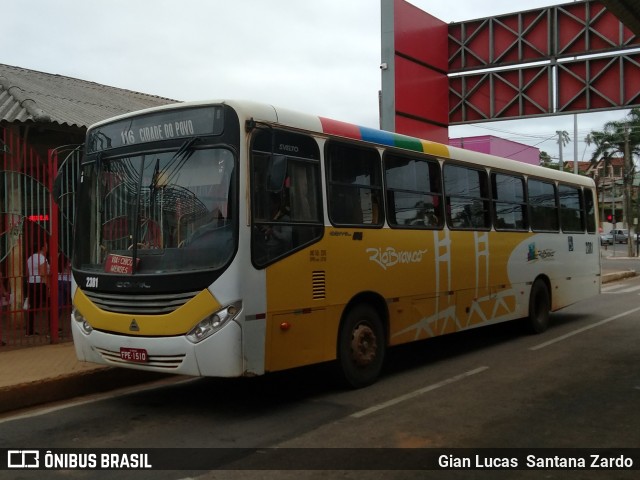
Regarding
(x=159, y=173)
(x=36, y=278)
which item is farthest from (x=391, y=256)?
(x=36, y=278)

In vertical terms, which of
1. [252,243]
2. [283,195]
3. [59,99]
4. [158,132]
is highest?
[59,99]

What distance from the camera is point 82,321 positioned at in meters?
6.66

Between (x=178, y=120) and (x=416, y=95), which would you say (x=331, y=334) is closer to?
(x=178, y=120)

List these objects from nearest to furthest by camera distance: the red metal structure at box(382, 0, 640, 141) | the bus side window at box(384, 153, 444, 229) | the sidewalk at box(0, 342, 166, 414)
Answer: the sidewalk at box(0, 342, 166, 414)
the bus side window at box(384, 153, 444, 229)
the red metal structure at box(382, 0, 640, 141)

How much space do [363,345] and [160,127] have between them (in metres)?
3.22

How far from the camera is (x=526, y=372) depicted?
→ 8.03 metres

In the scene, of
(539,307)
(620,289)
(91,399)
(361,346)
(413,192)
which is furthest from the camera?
(620,289)

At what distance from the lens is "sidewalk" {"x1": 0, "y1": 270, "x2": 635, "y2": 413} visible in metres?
6.66

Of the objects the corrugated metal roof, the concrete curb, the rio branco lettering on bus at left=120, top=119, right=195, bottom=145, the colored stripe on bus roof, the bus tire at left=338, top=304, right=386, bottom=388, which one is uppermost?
the corrugated metal roof

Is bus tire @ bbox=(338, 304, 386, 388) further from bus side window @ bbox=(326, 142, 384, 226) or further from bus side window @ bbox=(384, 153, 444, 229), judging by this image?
bus side window @ bbox=(384, 153, 444, 229)

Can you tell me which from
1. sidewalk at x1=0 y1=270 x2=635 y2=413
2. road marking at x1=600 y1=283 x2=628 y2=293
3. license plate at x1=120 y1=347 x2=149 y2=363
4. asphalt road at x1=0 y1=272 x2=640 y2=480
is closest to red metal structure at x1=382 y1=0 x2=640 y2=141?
road marking at x1=600 y1=283 x2=628 y2=293

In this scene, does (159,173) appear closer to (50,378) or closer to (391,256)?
(50,378)

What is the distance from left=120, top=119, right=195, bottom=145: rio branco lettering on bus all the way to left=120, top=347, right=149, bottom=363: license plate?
2055 millimetres

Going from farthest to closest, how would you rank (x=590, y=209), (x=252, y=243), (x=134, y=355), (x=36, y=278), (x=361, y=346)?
1. (x=590, y=209)
2. (x=36, y=278)
3. (x=361, y=346)
4. (x=134, y=355)
5. (x=252, y=243)
